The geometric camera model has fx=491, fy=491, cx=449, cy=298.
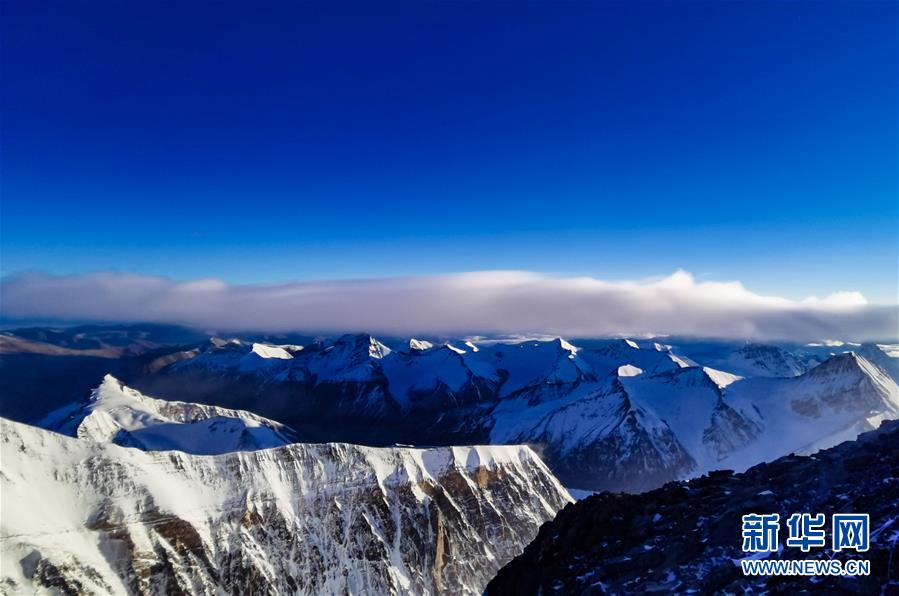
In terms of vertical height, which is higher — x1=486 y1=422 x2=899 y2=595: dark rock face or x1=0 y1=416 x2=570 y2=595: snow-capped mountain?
x1=486 y1=422 x2=899 y2=595: dark rock face

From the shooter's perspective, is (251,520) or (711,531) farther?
(251,520)

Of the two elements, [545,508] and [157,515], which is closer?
[157,515]

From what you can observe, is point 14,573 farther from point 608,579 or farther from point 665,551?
point 665,551

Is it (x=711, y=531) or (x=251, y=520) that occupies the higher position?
(x=711, y=531)

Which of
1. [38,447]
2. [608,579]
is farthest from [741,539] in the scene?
[38,447]

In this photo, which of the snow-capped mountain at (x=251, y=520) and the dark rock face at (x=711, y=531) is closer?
the dark rock face at (x=711, y=531)
